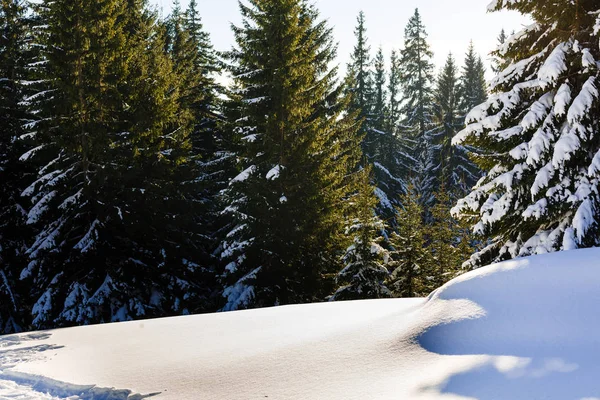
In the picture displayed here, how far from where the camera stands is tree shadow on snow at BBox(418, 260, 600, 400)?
4098 millimetres

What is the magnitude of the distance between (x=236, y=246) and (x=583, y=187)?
35.9 feet

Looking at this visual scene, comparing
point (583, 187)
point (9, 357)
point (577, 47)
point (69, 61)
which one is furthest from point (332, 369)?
point (69, 61)

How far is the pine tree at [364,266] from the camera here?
16281 millimetres

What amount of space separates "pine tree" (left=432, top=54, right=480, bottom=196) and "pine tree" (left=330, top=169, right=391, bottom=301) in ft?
75.4

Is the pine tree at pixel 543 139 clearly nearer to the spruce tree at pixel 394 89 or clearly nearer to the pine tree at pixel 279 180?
the pine tree at pixel 279 180

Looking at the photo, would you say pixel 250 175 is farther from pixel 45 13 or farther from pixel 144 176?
pixel 45 13

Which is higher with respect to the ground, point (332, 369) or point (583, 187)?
point (583, 187)

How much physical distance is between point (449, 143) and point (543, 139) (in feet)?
106

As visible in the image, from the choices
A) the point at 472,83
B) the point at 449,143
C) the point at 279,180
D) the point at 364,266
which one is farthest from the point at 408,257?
the point at 472,83

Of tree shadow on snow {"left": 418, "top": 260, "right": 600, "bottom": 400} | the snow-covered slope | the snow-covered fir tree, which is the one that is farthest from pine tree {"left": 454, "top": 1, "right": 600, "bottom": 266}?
the snow-covered fir tree

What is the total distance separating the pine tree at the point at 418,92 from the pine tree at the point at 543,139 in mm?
32208

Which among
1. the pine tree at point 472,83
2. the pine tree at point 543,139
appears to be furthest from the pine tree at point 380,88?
the pine tree at point 543,139

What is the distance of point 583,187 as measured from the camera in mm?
8797

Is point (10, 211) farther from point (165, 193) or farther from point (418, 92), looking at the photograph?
point (418, 92)
